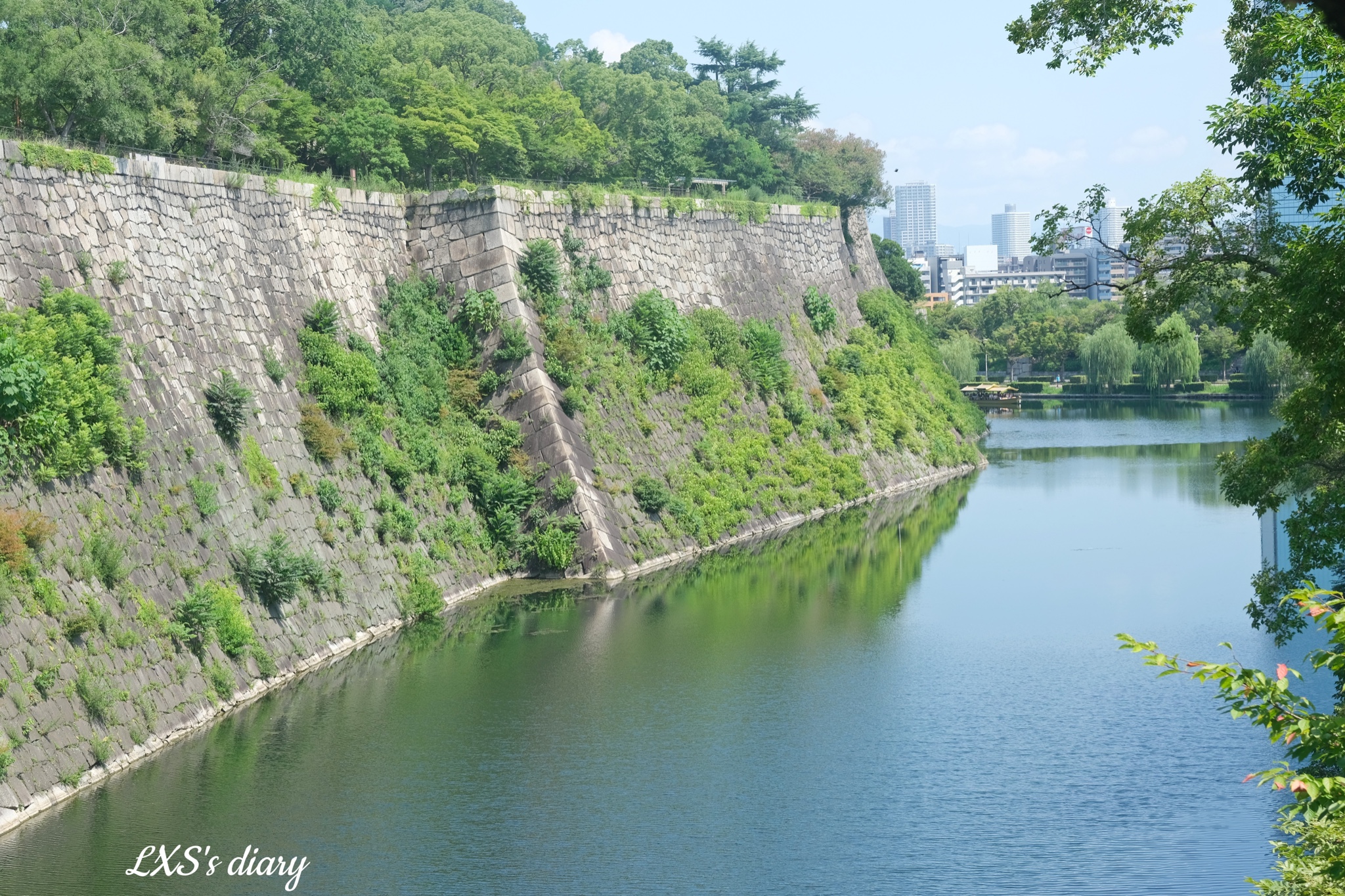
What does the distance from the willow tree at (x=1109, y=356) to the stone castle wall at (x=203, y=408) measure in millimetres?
62458

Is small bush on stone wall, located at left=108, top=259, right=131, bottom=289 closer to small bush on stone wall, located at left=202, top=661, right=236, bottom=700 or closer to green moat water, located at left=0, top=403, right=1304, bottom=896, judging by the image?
small bush on stone wall, located at left=202, top=661, right=236, bottom=700

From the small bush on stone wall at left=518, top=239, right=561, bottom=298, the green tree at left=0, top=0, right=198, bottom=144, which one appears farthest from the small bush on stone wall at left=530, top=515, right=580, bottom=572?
the green tree at left=0, top=0, right=198, bottom=144

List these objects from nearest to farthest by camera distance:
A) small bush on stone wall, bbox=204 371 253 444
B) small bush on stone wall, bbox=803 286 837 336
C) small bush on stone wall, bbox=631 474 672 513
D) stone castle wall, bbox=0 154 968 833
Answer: stone castle wall, bbox=0 154 968 833 → small bush on stone wall, bbox=204 371 253 444 → small bush on stone wall, bbox=631 474 672 513 → small bush on stone wall, bbox=803 286 837 336

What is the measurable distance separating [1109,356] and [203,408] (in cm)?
8349

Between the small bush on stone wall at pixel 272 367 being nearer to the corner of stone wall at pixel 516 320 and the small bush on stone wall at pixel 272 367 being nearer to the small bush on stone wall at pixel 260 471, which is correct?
→ the small bush on stone wall at pixel 260 471

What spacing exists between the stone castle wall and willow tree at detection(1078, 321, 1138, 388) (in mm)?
62458

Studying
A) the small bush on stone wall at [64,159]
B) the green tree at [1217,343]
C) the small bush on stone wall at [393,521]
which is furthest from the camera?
the green tree at [1217,343]

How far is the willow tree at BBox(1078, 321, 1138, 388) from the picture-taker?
319ft

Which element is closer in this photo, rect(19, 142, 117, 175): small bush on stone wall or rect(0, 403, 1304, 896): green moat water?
rect(0, 403, 1304, 896): green moat water

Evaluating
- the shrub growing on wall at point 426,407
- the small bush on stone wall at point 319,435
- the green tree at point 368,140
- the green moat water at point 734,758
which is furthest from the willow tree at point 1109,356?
the small bush on stone wall at point 319,435

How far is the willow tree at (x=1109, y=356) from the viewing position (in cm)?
9731

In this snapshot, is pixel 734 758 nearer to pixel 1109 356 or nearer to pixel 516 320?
pixel 516 320

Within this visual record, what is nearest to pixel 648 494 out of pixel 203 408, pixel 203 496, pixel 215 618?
pixel 203 408

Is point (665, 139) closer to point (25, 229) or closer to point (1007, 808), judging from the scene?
point (25, 229)
